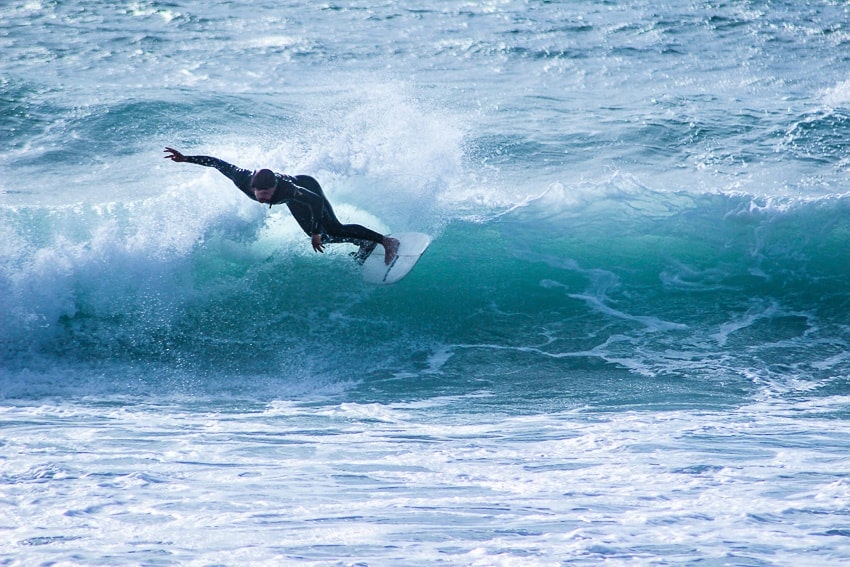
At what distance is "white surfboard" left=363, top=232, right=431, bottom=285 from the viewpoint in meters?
8.16

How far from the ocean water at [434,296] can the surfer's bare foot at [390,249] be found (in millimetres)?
608

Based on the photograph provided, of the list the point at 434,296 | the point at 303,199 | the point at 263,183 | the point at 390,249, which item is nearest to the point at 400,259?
the point at 390,249

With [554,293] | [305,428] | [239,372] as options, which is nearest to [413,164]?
[554,293]

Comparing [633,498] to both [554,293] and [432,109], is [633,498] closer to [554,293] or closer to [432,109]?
[554,293]

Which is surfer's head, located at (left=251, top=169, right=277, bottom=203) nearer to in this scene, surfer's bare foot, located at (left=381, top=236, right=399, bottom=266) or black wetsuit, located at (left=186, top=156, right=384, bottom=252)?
black wetsuit, located at (left=186, top=156, right=384, bottom=252)

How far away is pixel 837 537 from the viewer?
4.01 metres

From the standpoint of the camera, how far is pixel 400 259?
8.19 metres

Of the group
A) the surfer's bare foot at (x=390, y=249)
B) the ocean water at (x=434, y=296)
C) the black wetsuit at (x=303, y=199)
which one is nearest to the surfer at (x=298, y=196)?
the black wetsuit at (x=303, y=199)

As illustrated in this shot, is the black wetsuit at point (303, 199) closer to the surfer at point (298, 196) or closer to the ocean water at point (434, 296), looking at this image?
the surfer at point (298, 196)

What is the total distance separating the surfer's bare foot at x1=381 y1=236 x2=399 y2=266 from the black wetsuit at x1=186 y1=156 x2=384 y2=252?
0.44 m

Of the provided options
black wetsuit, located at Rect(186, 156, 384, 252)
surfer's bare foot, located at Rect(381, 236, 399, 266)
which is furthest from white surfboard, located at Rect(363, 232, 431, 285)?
black wetsuit, located at Rect(186, 156, 384, 252)

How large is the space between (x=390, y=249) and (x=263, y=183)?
1637 millimetres

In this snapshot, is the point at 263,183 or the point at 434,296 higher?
the point at 263,183

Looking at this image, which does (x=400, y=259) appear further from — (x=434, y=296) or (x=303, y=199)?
(x=303, y=199)
